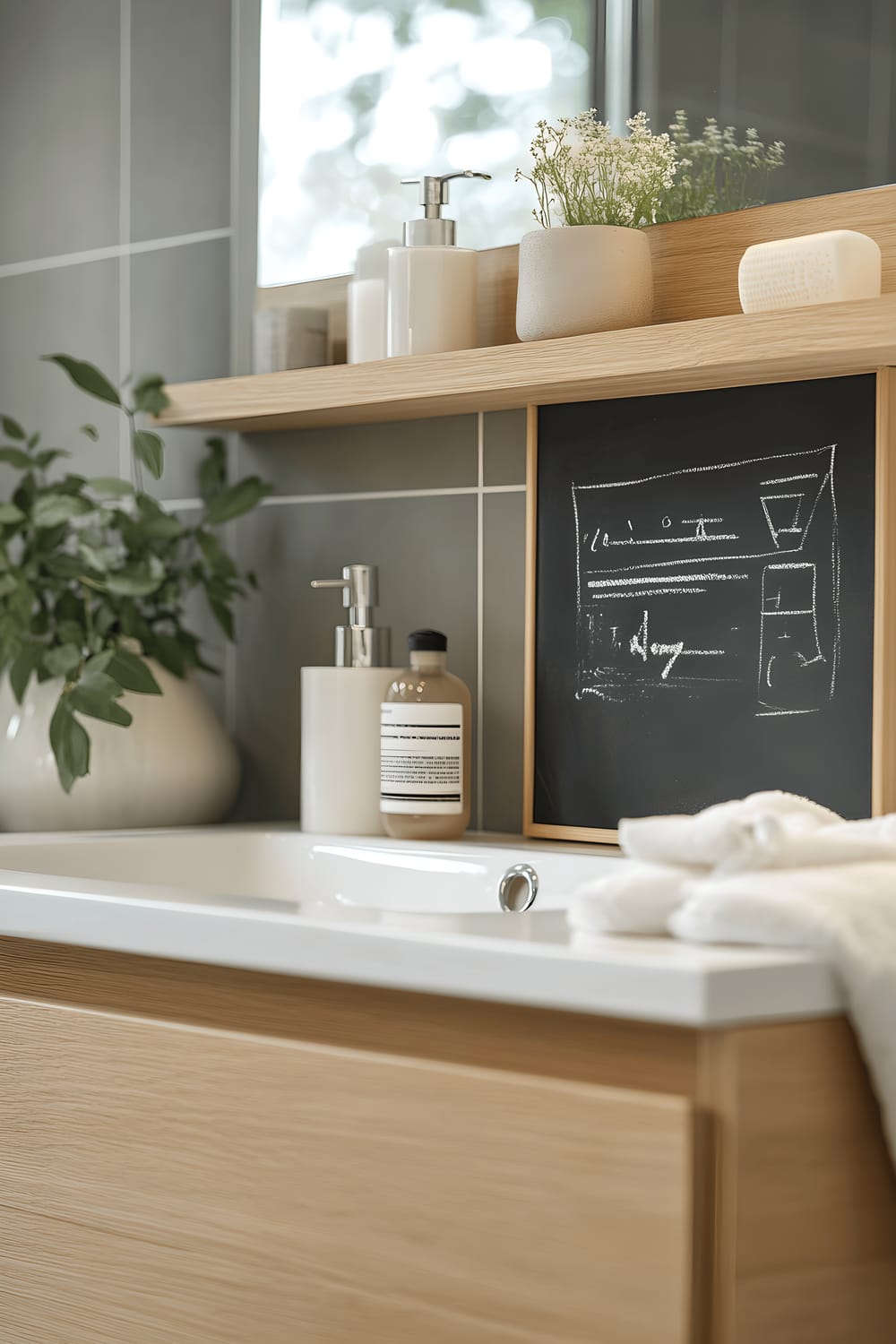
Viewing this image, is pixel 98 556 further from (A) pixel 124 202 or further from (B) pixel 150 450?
(A) pixel 124 202

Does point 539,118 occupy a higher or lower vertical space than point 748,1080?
higher

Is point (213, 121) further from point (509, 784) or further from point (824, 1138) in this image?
point (824, 1138)

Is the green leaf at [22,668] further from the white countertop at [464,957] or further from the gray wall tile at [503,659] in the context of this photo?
the white countertop at [464,957]

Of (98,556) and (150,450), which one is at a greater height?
(150,450)

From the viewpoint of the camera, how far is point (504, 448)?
1325mm

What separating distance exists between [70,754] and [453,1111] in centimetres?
71

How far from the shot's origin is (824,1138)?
0.66 metres

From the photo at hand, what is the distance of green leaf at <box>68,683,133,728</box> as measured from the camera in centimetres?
131

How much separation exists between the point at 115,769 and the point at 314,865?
0.22m

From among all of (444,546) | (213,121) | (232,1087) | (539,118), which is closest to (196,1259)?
(232,1087)

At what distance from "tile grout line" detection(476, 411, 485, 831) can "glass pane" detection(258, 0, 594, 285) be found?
169mm

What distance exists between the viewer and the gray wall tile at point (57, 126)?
5.33 feet

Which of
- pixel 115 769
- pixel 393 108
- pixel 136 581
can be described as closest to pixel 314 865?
pixel 115 769

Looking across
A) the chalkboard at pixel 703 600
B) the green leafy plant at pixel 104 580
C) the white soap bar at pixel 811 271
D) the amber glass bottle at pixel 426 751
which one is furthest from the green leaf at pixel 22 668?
the white soap bar at pixel 811 271
